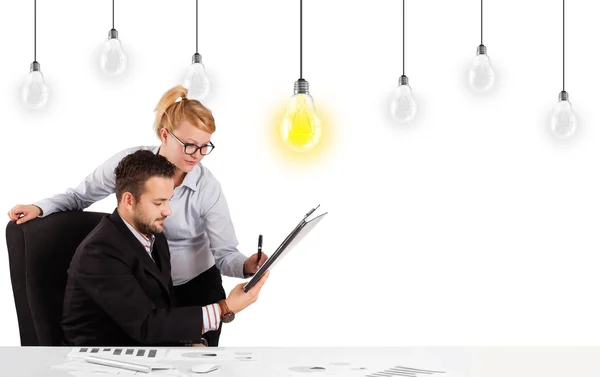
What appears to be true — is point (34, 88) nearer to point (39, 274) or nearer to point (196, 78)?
point (196, 78)

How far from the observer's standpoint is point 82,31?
349cm

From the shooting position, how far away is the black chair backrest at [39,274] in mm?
2154

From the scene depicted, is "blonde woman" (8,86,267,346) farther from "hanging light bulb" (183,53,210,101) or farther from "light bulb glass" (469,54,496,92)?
"light bulb glass" (469,54,496,92)

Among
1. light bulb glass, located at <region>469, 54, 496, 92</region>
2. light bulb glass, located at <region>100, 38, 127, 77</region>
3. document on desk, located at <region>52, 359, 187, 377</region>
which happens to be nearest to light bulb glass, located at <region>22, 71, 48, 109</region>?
light bulb glass, located at <region>100, 38, 127, 77</region>

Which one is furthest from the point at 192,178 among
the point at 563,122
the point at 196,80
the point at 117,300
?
the point at 563,122

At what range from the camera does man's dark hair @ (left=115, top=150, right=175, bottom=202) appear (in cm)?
214

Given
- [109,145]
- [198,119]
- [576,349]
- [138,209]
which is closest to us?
[576,349]

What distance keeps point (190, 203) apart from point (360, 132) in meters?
1.16

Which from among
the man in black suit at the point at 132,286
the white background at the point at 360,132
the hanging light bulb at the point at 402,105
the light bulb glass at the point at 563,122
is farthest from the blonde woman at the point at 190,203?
the light bulb glass at the point at 563,122

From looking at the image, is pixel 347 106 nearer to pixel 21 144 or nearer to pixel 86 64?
pixel 86 64

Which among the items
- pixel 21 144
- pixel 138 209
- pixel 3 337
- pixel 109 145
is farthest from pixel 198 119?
pixel 3 337

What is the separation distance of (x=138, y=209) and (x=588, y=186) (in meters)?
2.20

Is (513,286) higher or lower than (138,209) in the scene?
lower

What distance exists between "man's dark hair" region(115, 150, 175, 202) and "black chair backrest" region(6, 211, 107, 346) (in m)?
0.24
